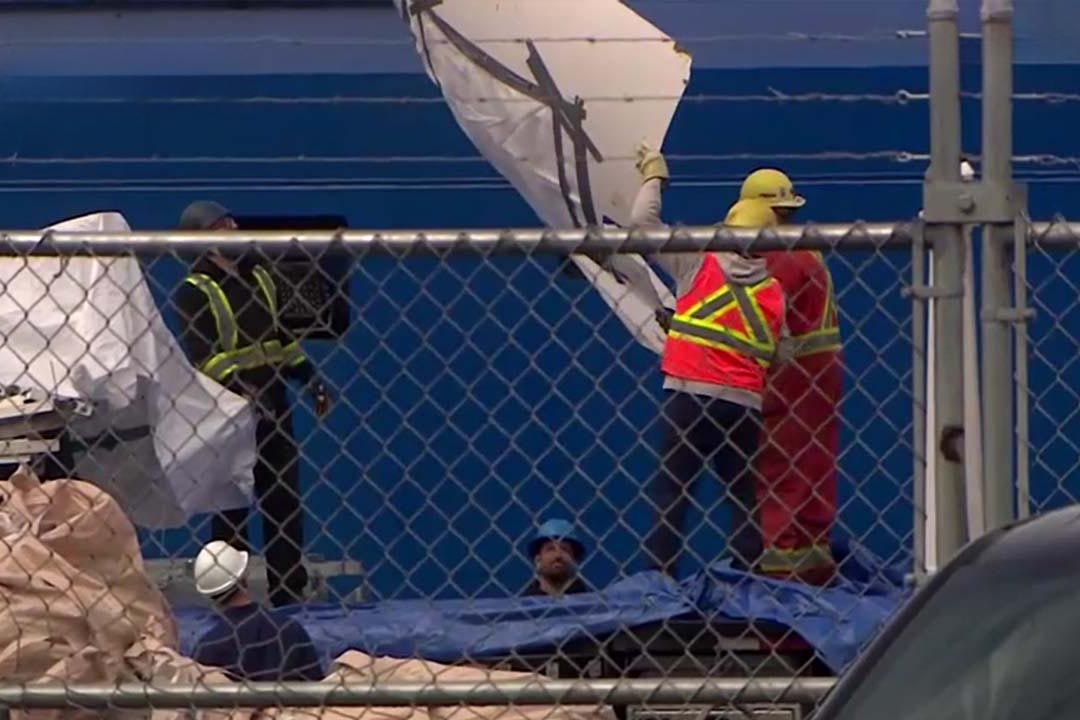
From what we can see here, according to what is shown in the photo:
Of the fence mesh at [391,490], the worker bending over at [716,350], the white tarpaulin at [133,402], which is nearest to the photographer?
the fence mesh at [391,490]

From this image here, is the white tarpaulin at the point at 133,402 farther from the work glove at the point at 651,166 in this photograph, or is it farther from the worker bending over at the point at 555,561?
the work glove at the point at 651,166

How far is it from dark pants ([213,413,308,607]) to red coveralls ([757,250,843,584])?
139 cm

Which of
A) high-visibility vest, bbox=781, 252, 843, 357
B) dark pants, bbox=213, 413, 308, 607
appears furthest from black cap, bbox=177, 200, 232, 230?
high-visibility vest, bbox=781, 252, 843, 357

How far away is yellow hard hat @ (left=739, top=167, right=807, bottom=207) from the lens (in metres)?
7.64

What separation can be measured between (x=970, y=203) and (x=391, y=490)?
3.55 meters

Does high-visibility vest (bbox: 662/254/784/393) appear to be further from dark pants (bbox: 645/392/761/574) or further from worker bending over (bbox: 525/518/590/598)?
worker bending over (bbox: 525/518/590/598)

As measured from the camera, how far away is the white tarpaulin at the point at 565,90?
7.65 metres

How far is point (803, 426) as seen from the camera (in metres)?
6.25

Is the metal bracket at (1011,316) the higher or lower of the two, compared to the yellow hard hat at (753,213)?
lower

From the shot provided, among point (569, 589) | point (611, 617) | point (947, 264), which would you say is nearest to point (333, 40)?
point (569, 589)

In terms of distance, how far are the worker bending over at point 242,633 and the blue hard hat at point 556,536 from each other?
1158mm

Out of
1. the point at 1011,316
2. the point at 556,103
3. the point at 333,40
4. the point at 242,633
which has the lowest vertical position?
the point at 242,633

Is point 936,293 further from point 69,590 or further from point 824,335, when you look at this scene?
point 824,335

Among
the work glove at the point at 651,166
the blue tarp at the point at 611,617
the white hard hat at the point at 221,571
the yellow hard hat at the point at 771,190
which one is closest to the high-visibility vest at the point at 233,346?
the work glove at the point at 651,166
